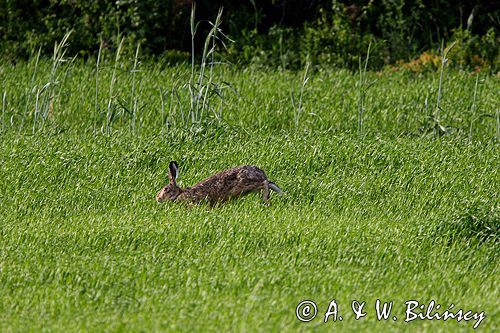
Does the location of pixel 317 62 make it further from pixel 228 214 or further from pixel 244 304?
pixel 244 304

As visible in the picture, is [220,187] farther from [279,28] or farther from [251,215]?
[279,28]

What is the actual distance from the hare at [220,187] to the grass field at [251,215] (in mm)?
125

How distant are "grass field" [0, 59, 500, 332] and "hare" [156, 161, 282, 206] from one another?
0.13 meters

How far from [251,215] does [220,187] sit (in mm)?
377

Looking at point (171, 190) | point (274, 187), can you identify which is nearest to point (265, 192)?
point (274, 187)

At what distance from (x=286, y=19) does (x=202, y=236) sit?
8.97 meters

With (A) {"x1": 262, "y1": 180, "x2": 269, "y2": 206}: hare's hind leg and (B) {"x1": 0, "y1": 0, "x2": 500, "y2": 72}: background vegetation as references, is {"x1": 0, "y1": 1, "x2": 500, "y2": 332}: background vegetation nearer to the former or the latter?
(A) {"x1": 262, "y1": 180, "x2": 269, "y2": 206}: hare's hind leg

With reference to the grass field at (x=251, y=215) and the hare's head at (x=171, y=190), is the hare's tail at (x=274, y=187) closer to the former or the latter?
the grass field at (x=251, y=215)

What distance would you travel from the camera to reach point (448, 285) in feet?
19.3

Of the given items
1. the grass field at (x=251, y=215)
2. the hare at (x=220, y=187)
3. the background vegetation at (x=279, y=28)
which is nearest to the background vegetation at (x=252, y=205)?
the grass field at (x=251, y=215)

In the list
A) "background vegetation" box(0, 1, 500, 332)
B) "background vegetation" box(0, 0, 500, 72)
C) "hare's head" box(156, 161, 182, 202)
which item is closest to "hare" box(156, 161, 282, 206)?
"hare's head" box(156, 161, 182, 202)

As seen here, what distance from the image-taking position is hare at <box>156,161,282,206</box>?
24.0 feet

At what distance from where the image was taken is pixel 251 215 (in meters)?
7.11

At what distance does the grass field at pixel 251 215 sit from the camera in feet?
18.0
